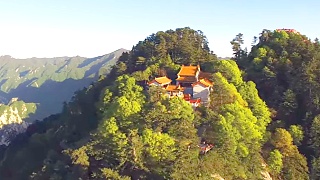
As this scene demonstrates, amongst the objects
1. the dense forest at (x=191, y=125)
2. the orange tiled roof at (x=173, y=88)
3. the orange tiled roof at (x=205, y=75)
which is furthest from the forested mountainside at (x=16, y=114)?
the orange tiled roof at (x=173, y=88)

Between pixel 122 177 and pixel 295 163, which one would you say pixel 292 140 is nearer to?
pixel 295 163

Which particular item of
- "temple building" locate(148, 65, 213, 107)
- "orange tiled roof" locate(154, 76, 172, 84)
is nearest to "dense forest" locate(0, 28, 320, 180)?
"temple building" locate(148, 65, 213, 107)

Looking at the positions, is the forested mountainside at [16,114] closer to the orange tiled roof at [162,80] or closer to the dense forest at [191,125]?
the dense forest at [191,125]

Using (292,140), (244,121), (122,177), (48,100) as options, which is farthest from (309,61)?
(48,100)

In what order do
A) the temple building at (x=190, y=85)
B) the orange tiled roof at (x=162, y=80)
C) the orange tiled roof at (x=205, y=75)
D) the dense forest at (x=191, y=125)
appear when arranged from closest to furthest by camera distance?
1. the dense forest at (x=191, y=125)
2. the temple building at (x=190, y=85)
3. the orange tiled roof at (x=162, y=80)
4. the orange tiled roof at (x=205, y=75)

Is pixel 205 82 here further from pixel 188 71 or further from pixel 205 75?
pixel 188 71

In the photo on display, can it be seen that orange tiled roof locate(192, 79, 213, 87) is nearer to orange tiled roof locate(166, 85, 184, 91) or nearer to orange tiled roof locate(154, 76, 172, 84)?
orange tiled roof locate(166, 85, 184, 91)
